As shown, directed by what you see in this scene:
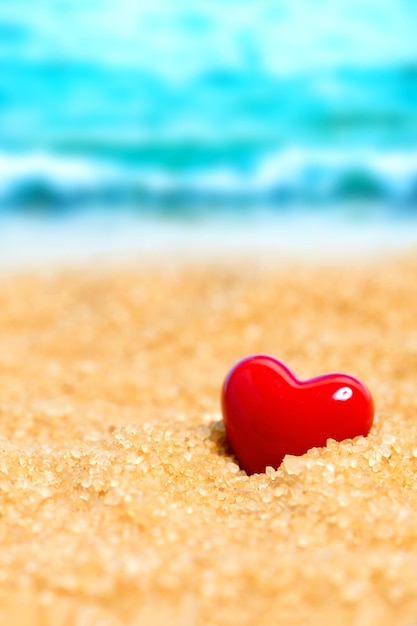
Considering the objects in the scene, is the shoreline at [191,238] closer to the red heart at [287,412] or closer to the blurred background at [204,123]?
the blurred background at [204,123]

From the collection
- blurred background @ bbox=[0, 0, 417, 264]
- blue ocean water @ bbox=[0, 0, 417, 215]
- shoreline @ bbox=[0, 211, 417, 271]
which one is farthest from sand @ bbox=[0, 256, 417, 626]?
blue ocean water @ bbox=[0, 0, 417, 215]

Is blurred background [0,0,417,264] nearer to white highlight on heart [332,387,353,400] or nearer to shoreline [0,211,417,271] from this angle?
shoreline [0,211,417,271]

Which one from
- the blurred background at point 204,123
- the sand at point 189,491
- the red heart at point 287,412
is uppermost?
the blurred background at point 204,123

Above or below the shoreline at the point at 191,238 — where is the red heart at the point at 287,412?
below

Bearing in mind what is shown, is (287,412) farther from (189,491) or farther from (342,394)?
(189,491)

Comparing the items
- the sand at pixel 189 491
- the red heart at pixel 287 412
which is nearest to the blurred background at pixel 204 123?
the sand at pixel 189 491

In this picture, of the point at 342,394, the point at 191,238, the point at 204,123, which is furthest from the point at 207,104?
the point at 342,394

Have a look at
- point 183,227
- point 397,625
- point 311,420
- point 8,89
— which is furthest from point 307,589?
point 8,89
